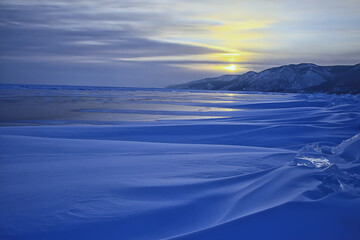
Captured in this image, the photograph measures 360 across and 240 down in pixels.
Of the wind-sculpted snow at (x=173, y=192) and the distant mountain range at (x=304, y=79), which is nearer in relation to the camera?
the wind-sculpted snow at (x=173, y=192)

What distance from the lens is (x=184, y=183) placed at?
286 cm

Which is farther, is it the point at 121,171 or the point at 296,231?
the point at 121,171

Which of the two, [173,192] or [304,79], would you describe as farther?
[304,79]

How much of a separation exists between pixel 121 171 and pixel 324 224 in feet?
7.12

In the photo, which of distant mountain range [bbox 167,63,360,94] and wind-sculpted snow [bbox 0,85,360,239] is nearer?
wind-sculpted snow [bbox 0,85,360,239]

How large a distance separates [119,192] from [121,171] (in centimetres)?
75

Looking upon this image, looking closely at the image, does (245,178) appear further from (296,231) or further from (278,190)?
(296,231)

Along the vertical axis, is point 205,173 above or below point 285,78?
below

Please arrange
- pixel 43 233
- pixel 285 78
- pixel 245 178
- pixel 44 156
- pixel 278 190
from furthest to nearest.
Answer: pixel 285 78 < pixel 44 156 < pixel 245 178 < pixel 278 190 < pixel 43 233

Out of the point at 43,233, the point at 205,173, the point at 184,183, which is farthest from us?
the point at 205,173

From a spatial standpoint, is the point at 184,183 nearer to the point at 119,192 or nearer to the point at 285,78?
the point at 119,192

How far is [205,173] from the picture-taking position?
3.28 metres

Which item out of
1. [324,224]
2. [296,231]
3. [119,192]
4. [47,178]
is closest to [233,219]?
[296,231]

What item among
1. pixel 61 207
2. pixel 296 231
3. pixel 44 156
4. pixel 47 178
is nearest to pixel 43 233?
pixel 61 207
